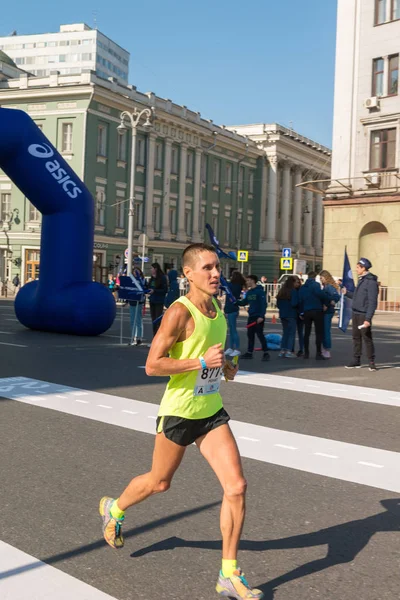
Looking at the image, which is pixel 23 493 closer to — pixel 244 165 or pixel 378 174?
pixel 378 174

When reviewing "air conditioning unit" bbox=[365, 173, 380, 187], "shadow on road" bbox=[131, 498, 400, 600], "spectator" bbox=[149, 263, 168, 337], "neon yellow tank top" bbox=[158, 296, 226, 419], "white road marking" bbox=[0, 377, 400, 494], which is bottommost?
"shadow on road" bbox=[131, 498, 400, 600]

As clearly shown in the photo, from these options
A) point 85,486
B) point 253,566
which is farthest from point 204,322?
point 85,486

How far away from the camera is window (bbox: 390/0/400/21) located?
34.9 metres

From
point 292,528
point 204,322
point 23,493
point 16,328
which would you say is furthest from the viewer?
point 16,328

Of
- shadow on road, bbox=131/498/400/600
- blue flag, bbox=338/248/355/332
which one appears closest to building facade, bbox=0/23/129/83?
blue flag, bbox=338/248/355/332

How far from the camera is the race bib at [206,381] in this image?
3.97 m

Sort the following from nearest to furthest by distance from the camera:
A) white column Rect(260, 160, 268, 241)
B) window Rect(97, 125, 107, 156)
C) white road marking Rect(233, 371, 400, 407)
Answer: white road marking Rect(233, 371, 400, 407) → window Rect(97, 125, 107, 156) → white column Rect(260, 160, 268, 241)

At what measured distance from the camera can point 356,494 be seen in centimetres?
553

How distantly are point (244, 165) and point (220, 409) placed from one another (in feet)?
224

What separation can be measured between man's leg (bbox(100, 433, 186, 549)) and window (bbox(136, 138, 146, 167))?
5357 cm

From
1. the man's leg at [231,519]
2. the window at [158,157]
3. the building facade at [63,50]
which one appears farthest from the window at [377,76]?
the building facade at [63,50]

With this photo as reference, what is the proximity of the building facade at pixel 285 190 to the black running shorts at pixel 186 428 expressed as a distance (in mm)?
64194

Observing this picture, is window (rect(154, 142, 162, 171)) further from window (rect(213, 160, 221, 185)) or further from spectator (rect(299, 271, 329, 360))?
spectator (rect(299, 271, 329, 360))

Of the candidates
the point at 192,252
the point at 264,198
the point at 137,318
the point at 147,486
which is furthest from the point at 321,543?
the point at 264,198
